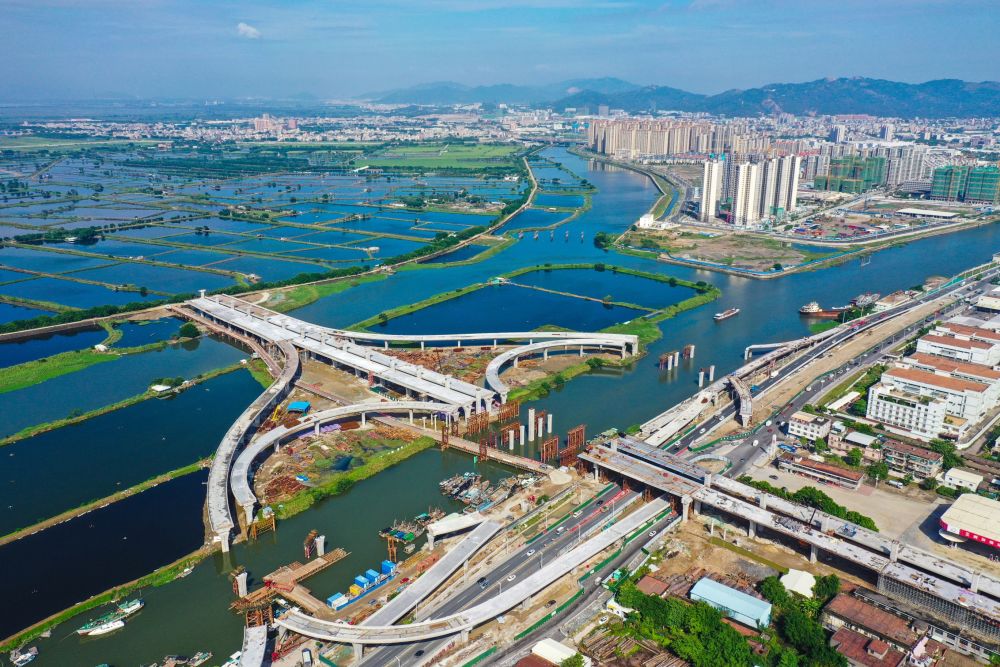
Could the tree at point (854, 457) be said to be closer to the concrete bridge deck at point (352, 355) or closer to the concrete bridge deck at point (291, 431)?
the concrete bridge deck at point (352, 355)

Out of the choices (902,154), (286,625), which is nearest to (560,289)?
(286,625)

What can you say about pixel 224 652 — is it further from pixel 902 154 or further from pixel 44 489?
pixel 902 154

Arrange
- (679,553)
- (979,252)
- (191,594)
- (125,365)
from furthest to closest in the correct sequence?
1. (979,252)
2. (125,365)
3. (679,553)
4. (191,594)

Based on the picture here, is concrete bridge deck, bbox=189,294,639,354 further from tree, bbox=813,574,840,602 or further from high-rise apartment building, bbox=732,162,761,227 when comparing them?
high-rise apartment building, bbox=732,162,761,227

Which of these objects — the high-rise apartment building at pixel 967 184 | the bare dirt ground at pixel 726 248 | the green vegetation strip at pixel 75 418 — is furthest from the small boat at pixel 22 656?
the high-rise apartment building at pixel 967 184

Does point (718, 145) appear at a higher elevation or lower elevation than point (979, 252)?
higher

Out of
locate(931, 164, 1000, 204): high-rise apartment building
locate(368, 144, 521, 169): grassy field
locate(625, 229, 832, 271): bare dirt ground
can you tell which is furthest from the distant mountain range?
locate(625, 229, 832, 271): bare dirt ground

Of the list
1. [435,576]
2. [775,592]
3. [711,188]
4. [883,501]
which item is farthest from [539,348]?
[711,188]

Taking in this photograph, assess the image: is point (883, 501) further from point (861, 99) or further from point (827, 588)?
point (861, 99)
